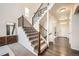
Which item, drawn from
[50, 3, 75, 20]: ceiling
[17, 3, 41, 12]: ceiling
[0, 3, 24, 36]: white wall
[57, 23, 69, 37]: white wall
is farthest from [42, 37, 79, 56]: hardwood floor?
[0, 3, 24, 36]: white wall

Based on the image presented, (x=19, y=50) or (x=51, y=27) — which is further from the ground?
(x=51, y=27)

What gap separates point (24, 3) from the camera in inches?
71.6

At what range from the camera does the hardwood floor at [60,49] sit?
1.78 m

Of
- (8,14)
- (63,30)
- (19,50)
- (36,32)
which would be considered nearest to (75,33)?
(63,30)

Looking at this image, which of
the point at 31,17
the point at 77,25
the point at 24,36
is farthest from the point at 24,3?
the point at 77,25

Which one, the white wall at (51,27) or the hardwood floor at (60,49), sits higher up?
the white wall at (51,27)

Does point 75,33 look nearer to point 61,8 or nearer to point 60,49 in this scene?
point 60,49

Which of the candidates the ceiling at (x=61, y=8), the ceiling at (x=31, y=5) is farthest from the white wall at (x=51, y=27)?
the ceiling at (x=31, y=5)

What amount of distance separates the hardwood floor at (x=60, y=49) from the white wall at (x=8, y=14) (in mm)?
779

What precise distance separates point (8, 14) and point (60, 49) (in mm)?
1089

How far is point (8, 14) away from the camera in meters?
1.74

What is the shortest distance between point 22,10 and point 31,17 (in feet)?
0.66

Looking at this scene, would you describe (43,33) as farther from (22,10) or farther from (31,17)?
(22,10)

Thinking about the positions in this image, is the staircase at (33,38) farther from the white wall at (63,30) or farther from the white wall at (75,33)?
the white wall at (75,33)
